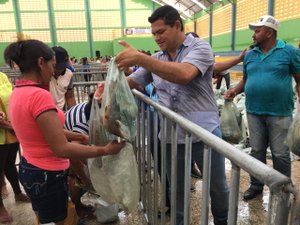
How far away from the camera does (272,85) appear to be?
2.52 meters

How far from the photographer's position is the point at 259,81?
2.58m

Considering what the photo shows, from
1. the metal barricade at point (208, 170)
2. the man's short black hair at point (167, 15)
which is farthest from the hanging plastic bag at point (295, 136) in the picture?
the man's short black hair at point (167, 15)

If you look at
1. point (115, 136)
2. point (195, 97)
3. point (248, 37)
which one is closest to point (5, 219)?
point (115, 136)

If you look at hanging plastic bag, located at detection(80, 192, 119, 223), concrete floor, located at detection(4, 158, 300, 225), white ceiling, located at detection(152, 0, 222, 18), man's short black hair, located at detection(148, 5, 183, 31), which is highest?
white ceiling, located at detection(152, 0, 222, 18)

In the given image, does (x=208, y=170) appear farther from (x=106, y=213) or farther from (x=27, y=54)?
(x=106, y=213)

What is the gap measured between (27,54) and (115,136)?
0.60 m

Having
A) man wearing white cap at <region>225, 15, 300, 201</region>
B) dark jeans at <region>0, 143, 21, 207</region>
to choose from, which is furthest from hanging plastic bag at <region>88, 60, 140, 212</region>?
man wearing white cap at <region>225, 15, 300, 201</region>

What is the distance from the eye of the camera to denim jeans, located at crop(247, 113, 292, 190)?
2543 millimetres

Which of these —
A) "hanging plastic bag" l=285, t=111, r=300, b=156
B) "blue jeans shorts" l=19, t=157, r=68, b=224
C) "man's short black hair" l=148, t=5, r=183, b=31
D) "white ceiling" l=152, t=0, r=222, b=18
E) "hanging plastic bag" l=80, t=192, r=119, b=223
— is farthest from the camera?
"white ceiling" l=152, t=0, r=222, b=18

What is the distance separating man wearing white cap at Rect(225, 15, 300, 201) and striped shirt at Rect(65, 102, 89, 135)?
1.60 meters

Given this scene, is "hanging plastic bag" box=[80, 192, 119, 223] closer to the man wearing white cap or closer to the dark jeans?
the dark jeans

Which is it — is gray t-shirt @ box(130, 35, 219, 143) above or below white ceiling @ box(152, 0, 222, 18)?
below

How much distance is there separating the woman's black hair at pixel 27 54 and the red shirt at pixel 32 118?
0.08 meters

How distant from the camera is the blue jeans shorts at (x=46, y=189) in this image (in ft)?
5.10
